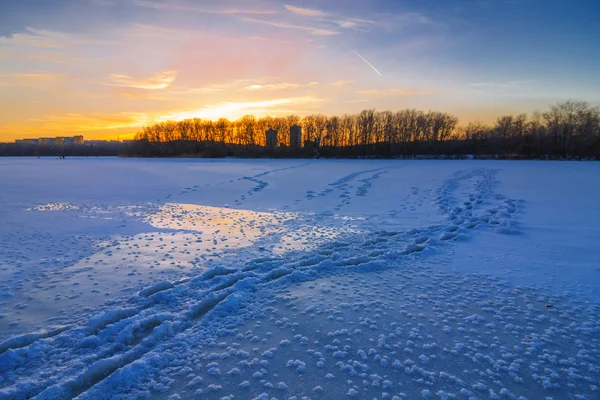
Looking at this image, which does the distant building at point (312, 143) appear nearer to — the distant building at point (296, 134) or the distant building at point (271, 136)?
the distant building at point (296, 134)

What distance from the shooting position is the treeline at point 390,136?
46031mm

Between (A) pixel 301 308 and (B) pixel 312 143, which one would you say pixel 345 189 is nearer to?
(A) pixel 301 308

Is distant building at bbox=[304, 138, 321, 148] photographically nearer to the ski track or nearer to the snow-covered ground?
the ski track

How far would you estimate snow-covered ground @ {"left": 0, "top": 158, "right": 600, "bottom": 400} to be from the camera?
8.10 ft

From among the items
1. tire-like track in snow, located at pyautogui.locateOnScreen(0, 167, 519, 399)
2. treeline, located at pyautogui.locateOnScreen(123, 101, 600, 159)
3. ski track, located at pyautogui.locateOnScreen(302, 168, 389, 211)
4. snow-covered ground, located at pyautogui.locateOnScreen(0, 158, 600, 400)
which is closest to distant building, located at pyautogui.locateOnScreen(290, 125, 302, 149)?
treeline, located at pyautogui.locateOnScreen(123, 101, 600, 159)

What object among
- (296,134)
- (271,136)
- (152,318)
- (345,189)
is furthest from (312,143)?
(152,318)

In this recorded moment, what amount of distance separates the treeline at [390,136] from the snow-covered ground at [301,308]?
140ft

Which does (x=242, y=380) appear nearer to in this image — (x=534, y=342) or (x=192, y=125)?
(x=534, y=342)

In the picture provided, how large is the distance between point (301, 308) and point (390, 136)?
6320 centimetres

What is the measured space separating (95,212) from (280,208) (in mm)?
5531

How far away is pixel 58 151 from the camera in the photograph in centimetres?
10525

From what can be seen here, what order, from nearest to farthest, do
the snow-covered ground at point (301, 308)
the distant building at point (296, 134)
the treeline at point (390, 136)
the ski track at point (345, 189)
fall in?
the snow-covered ground at point (301, 308), the ski track at point (345, 189), the treeline at point (390, 136), the distant building at point (296, 134)

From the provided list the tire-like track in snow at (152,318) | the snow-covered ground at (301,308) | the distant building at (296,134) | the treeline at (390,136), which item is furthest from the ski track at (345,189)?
the distant building at (296,134)

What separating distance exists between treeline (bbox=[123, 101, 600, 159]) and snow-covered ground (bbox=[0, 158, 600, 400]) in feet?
140
